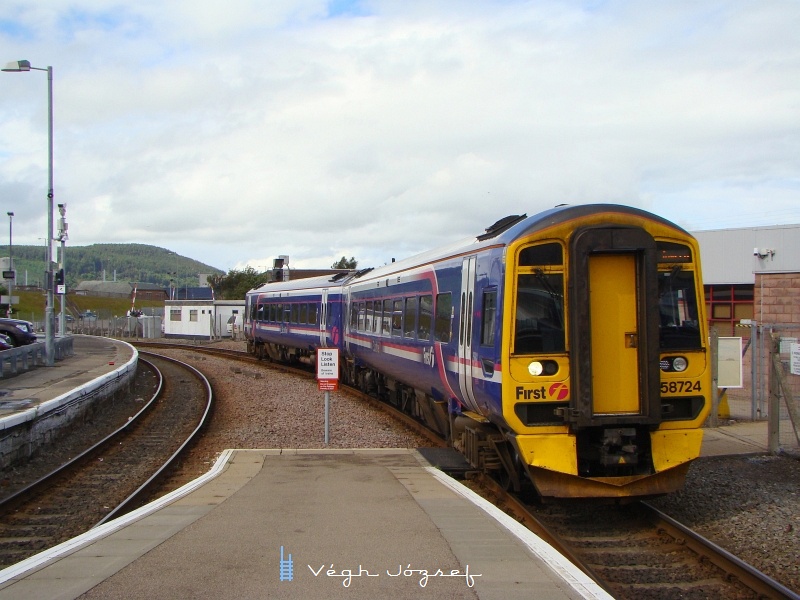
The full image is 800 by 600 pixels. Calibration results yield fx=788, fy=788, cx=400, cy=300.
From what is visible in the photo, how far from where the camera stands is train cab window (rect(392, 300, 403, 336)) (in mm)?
13477

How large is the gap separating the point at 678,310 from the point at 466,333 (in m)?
2.44

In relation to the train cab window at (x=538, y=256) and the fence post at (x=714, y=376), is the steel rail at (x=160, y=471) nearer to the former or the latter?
the train cab window at (x=538, y=256)

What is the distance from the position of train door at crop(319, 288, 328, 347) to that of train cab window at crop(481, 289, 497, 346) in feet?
48.6

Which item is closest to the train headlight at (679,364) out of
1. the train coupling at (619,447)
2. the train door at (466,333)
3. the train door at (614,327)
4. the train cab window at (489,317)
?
the train door at (614,327)

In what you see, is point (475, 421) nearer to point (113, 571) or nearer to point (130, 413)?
point (113, 571)

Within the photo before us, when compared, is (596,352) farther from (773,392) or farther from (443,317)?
(773,392)

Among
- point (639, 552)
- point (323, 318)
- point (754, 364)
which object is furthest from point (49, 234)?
point (639, 552)

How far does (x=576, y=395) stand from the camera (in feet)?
23.6

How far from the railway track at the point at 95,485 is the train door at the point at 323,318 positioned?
235 inches

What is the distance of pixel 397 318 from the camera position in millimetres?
13812

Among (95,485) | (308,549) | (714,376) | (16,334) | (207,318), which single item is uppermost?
(207,318)

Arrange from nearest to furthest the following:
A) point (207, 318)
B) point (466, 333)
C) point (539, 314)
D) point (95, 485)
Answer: point (539, 314)
point (466, 333)
point (95, 485)
point (207, 318)

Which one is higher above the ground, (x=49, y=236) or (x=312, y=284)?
(x=49, y=236)

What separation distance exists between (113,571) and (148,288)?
167 metres
